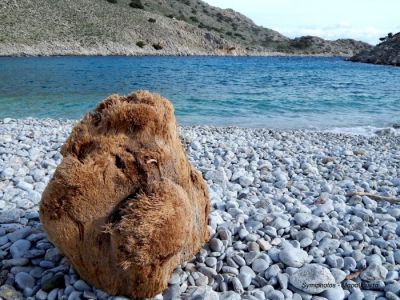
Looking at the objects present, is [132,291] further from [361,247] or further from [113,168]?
[361,247]

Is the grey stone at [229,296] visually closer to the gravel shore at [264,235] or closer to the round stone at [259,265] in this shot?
the gravel shore at [264,235]

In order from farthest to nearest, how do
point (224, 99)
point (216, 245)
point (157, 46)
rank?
point (157, 46)
point (224, 99)
point (216, 245)

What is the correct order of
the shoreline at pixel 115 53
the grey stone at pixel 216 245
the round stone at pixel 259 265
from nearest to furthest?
the round stone at pixel 259 265, the grey stone at pixel 216 245, the shoreline at pixel 115 53

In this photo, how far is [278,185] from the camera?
17.5 feet

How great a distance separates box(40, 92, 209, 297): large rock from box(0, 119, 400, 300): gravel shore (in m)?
0.26

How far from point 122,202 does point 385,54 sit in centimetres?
5870

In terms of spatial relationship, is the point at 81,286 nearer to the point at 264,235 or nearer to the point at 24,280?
the point at 24,280

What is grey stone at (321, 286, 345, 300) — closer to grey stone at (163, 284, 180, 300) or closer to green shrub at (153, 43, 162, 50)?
grey stone at (163, 284, 180, 300)

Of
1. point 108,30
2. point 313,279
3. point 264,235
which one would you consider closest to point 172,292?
point 313,279

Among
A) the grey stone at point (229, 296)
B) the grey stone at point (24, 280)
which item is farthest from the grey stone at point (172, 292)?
the grey stone at point (24, 280)

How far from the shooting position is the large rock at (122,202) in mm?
2527

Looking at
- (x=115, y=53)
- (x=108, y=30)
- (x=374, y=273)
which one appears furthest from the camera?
(x=108, y=30)

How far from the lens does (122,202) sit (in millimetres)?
2684

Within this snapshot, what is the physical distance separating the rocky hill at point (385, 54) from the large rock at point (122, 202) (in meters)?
53.1
